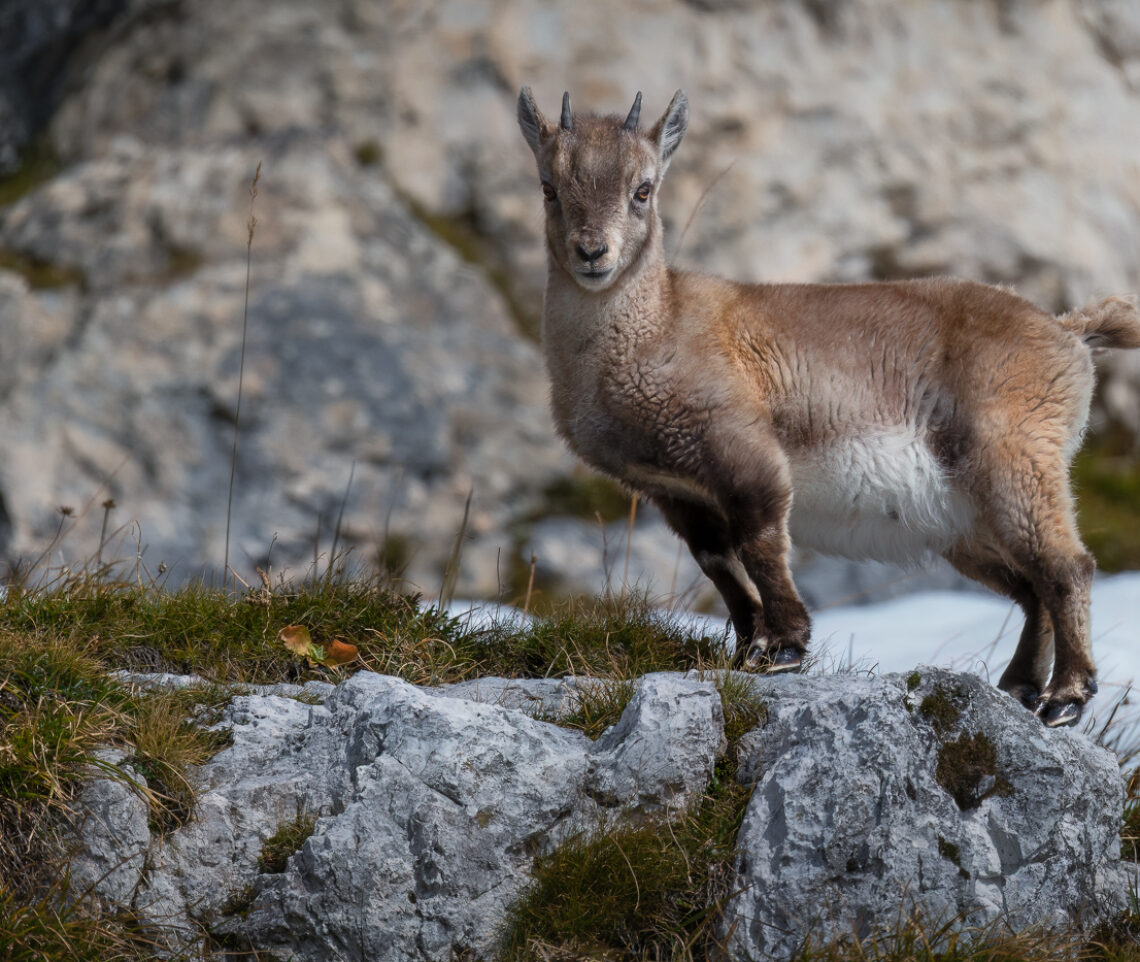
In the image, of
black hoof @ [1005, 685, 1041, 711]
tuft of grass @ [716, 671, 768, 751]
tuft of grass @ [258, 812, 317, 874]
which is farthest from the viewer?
black hoof @ [1005, 685, 1041, 711]

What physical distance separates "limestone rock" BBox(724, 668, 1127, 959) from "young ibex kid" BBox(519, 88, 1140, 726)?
3.48 ft

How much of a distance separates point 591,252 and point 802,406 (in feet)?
3.92

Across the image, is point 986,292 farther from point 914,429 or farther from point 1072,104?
point 1072,104

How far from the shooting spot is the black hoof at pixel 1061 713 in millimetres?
5078

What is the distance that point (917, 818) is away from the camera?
403 centimetres

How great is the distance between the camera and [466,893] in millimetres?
3910

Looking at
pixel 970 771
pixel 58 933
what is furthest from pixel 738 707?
pixel 58 933

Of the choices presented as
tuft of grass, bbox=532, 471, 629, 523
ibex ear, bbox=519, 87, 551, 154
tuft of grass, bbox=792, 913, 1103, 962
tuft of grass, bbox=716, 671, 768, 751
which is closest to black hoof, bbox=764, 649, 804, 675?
tuft of grass, bbox=716, 671, 768, 751

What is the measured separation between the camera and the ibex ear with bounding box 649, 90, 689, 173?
19.9ft

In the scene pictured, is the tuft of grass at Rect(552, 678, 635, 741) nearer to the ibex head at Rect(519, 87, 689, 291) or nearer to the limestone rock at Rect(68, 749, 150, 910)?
the limestone rock at Rect(68, 749, 150, 910)

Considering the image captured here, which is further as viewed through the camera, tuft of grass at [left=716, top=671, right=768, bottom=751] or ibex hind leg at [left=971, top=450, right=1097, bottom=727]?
ibex hind leg at [left=971, top=450, right=1097, bottom=727]

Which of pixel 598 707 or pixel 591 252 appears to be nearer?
pixel 598 707

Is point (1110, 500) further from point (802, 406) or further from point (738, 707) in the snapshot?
point (738, 707)

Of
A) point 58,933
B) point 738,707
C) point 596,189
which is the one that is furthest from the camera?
point 596,189
